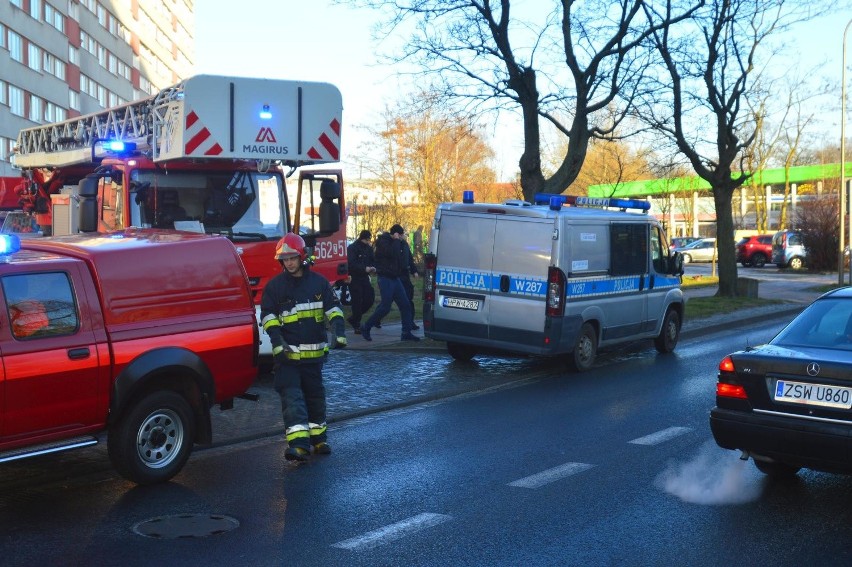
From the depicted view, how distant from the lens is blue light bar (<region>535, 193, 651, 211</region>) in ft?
42.4

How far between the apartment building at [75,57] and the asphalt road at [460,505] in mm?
35585

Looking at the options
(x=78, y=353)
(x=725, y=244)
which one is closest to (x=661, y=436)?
(x=78, y=353)

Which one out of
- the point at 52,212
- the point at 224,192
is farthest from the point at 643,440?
the point at 52,212

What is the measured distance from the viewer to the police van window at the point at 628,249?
44.2 ft

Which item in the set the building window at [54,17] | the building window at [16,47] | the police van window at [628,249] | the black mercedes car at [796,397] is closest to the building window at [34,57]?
the building window at [16,47]

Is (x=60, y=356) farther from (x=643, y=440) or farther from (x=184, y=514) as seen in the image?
(x=643, y=440)

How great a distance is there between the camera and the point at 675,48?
70.8 feet

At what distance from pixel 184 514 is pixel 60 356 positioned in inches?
52.9

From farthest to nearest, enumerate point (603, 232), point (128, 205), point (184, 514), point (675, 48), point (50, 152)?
point (675, 48) < point (50, 152) < point (603, 232) < point (128, 205) < point (184, 514)

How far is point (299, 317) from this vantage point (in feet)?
26.4

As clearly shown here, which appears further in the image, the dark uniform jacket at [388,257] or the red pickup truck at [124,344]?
the dark uniform jacket at [388,257]

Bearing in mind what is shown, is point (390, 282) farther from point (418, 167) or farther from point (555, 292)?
point (418, 167)

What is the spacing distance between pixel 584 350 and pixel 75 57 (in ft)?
189

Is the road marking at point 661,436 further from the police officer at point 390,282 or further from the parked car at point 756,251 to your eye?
the parked car at point 756,251
